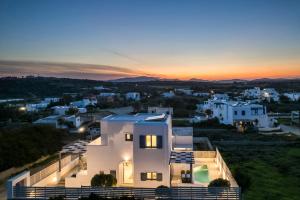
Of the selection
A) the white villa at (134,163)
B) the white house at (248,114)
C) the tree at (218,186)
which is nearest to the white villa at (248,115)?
the white house at (248,114)

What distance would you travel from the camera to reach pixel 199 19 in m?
31.9

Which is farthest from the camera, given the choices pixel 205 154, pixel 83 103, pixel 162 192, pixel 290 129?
pixel 83 103

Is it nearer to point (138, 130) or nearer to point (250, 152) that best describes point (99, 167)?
point (138, 130)

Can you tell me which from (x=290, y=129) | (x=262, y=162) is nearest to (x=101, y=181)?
(x=262, y=162)

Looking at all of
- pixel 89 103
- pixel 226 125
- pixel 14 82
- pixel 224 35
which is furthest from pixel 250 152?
pixel 14 82

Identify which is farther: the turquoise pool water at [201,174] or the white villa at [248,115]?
the white villa at [248,115]

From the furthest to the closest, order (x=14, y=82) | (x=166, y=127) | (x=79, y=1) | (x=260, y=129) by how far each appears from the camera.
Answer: (x=14, y=82)
(x=260, y=129)
(x=79, y=1)
(x=166, y=127)

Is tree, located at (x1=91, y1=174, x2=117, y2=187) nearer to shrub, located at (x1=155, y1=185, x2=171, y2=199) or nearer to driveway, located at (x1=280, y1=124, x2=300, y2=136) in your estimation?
shrub, located at (x1=155, y1=185, x2=171, y2=199)

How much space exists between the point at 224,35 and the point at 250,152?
13.2 m

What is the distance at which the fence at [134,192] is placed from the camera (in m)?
13.4

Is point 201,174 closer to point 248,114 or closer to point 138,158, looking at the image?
point 138,158

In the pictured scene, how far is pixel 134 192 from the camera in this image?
13.7 m

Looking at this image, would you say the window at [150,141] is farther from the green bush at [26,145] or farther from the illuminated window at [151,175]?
the green bush at [26,145]

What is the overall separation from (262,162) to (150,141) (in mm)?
14390
